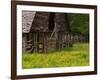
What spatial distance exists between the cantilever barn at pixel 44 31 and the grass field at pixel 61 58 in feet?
0.17

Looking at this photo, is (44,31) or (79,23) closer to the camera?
(44,31)

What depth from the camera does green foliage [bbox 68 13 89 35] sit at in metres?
2.09

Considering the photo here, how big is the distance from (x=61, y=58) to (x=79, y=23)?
1.34 ft

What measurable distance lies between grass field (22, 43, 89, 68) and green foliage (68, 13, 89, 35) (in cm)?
13

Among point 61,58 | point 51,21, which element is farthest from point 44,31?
point 61,58

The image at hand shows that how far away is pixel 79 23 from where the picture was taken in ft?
6.98

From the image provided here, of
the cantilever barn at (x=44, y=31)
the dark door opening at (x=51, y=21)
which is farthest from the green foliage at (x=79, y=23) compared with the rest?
the dark door opening at (x=51, y=21)

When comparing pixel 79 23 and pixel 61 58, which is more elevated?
pixel 79 23

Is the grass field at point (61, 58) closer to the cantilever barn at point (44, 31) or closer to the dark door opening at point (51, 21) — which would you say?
the cantilever barn at point (44, 31)

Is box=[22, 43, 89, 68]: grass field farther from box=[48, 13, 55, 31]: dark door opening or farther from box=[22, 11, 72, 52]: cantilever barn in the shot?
box=[48, 13, 55, 31]: dark door opening

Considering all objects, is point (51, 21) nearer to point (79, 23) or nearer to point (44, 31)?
point (44, 31)

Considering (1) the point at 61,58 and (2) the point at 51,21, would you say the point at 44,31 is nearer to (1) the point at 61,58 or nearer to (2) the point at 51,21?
(2) the point at 51,21

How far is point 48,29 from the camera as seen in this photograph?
202 centimetres

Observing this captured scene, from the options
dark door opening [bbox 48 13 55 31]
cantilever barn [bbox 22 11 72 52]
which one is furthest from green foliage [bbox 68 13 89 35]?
dark door opening [bbox 48 13 55 31]
